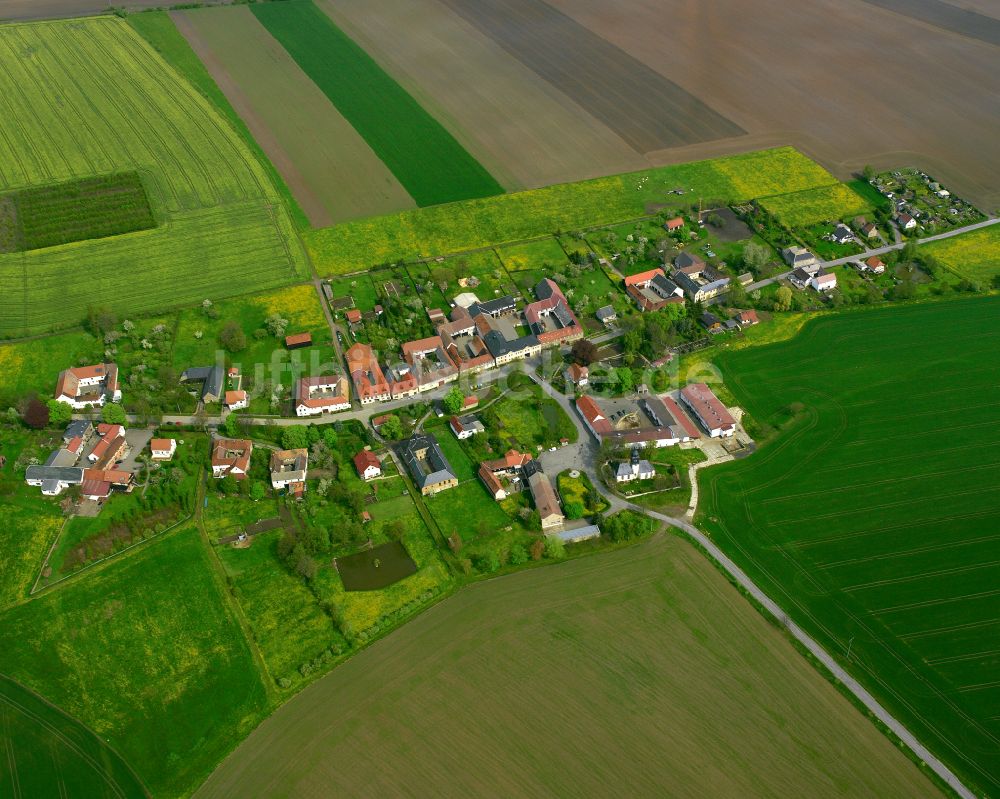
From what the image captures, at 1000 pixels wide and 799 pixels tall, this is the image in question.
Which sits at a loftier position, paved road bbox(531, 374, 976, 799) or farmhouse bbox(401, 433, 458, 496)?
paved road bbox(531, 374, 976, 799)

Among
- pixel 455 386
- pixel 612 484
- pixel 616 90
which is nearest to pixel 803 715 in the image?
pixel 612 484

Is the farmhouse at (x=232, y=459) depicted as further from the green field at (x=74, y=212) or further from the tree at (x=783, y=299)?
the tree at (x=783, y=299)

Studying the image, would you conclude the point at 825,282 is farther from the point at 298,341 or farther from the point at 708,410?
the point at 298,341

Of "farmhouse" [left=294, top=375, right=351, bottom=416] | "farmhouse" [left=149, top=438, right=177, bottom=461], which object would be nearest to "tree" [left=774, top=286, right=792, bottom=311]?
"farmhouse" [left=294, top=375, right=351, bottom=416]

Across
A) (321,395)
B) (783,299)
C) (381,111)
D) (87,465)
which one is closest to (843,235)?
(783,299)

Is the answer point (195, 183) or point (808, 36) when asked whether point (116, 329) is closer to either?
point (195, 183)

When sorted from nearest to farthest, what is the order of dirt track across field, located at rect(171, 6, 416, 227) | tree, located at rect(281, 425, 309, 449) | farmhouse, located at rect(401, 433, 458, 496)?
farmhouse, located at rect(401, 433, 458, 496)
tree, located at rect(281, 425, 309, 449)
dirt track across field, located at rect(171, 6, 416, 227)

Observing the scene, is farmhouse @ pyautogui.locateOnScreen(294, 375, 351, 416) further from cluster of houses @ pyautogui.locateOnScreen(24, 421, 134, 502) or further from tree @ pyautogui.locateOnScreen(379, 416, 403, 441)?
cluster of houses @ pyautogui.locateOnScreen(24, 421, 134, 502)
